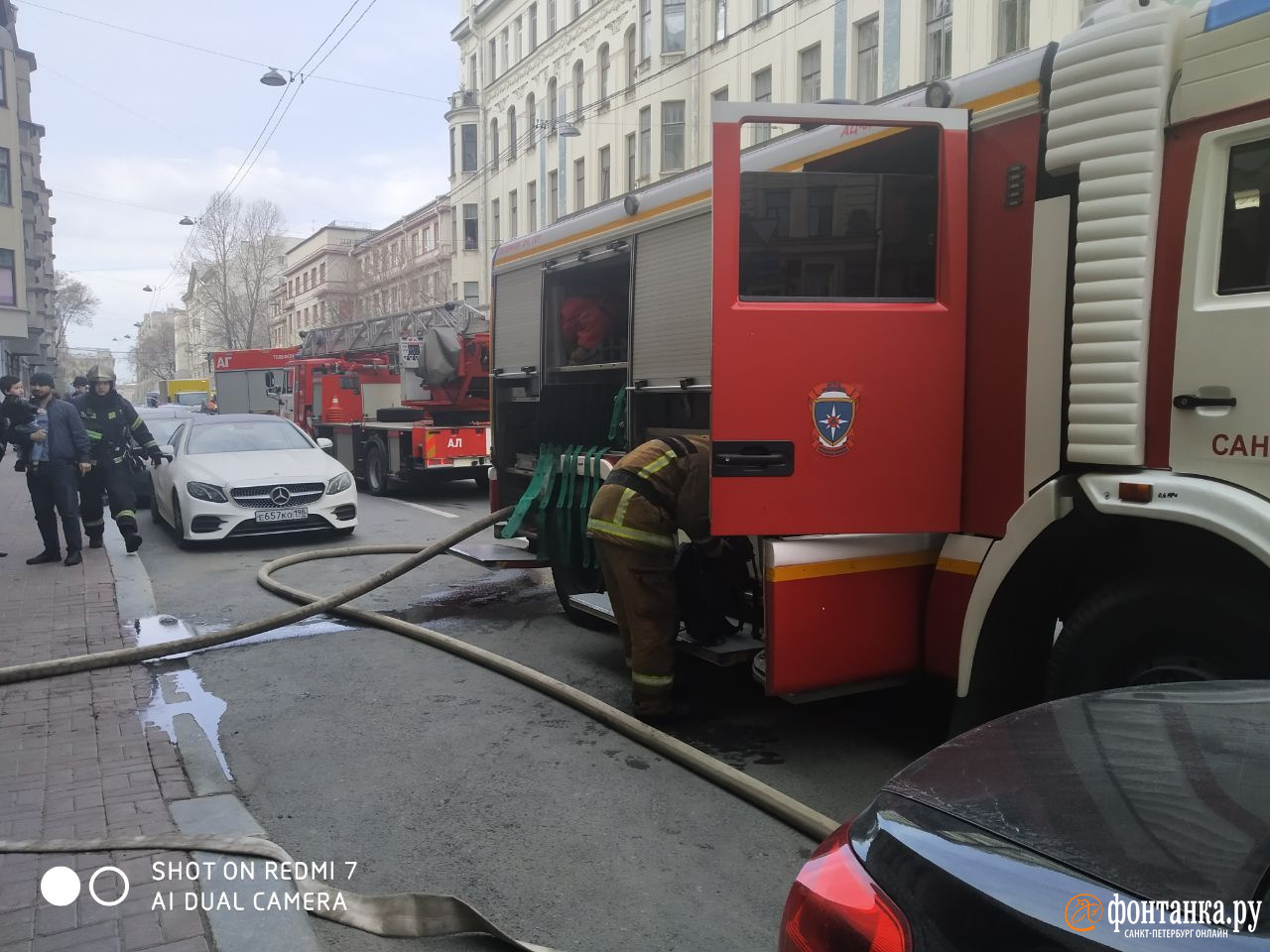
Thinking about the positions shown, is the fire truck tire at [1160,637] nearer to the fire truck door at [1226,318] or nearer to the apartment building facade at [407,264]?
the fire truck door at [1226,318]

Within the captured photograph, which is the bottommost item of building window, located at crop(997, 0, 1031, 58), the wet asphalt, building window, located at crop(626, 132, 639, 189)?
the wet asphalt

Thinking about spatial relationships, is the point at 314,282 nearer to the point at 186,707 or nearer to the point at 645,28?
the point at 645,28

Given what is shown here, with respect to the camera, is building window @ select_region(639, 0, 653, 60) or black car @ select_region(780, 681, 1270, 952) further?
building window @ select_region(639, 0, 653, 60)

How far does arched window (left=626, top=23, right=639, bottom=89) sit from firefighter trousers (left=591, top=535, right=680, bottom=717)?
97.4 feet

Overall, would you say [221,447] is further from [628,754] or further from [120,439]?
[628,754]

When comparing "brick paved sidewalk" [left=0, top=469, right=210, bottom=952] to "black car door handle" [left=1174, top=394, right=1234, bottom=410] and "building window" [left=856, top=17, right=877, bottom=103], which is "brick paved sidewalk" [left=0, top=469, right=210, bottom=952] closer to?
"black car door handle" [left=1174, top=394, right=1234, bottom=410]

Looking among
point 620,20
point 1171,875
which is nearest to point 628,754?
point 1171,875

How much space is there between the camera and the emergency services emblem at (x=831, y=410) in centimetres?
404

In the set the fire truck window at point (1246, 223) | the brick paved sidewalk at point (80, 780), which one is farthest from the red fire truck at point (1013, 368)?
the brick paved sidewalk at point (80, 780)

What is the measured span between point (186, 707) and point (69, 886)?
222 cm

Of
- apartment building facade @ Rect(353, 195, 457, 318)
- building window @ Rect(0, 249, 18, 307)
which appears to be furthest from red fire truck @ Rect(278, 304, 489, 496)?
building window @ Rect(0, 249, 18, 307)

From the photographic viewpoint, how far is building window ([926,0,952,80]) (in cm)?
1978

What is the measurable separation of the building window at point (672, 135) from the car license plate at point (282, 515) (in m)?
21.6

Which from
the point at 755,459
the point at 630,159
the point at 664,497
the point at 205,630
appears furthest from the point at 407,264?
the point at 755,459
